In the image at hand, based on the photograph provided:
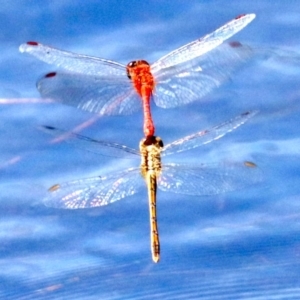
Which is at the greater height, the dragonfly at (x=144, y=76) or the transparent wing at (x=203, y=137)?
the dragonfly at (x=144, y=76)

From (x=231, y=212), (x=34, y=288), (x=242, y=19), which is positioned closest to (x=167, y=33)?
(x=242, y=19)

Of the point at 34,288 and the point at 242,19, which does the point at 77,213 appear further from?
A: the point at 242,19

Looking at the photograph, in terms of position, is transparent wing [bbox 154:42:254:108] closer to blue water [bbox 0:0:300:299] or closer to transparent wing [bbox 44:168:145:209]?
blue water [bbox 0:0:300:299]

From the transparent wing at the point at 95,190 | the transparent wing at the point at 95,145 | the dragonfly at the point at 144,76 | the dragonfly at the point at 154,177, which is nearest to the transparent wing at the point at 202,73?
the dragonfly at the point at 144,76

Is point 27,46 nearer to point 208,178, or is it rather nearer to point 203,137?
point 203,137

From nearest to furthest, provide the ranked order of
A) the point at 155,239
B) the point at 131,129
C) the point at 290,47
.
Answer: the point at 155,239 → the point at 131,129 → the point at 290,47

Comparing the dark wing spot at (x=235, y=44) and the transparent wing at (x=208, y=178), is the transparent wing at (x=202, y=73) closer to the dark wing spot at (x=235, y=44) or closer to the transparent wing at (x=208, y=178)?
the dark wing spot at (x=235, y=44)

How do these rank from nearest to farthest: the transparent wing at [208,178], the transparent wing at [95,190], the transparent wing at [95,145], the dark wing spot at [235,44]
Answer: the transparent wing at [95,190], the transparent wing at [208,178], the transparent wing at [95,145], the dark wing spot at [235,44]

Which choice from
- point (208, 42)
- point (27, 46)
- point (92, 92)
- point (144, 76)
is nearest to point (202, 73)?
point (208, 42)

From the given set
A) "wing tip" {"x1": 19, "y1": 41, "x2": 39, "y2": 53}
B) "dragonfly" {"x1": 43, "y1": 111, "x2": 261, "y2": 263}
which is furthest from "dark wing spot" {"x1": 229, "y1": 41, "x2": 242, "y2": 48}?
"wing tip" {"x1": 19, "y1": 41, "x2": 39, "y2": 53}
